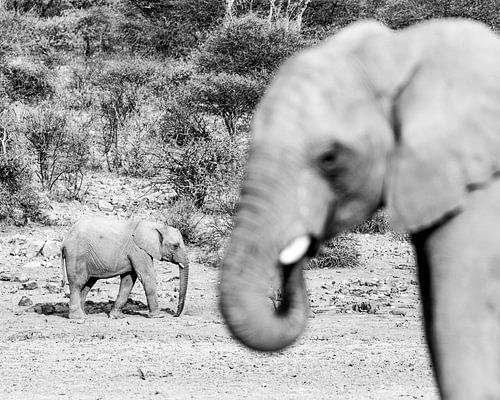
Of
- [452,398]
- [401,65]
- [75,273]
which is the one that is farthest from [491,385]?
[75,273]

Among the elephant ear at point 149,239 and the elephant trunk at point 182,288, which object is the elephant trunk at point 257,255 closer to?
the elephant trunk at point 182,288

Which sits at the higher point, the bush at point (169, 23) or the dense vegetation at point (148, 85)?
the dense vegetation at point (148, 85)

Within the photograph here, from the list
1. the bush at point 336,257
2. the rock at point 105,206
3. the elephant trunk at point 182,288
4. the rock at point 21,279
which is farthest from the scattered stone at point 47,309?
the rock at point 105,206

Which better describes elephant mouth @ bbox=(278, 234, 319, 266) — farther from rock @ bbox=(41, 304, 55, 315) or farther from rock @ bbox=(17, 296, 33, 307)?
rock @ bbox=(17, 296, 33, 307)

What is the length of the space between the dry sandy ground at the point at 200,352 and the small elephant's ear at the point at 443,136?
4379 millimetres

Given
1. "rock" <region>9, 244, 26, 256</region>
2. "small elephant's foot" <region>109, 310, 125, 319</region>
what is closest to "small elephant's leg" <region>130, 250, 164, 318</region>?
"small elephant's foot" <region>109, 310, 125, 319</region>

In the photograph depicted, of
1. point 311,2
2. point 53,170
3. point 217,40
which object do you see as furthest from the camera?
point 311,2

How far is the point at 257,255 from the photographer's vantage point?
8.85 feet

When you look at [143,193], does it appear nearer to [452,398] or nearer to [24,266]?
[24,266]

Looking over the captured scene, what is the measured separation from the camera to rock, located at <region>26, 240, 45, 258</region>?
1409cm

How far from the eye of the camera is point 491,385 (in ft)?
8.91

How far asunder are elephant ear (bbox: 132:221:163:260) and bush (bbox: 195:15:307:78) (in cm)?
1129

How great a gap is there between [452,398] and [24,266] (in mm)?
11093

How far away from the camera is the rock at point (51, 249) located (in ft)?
46.1
